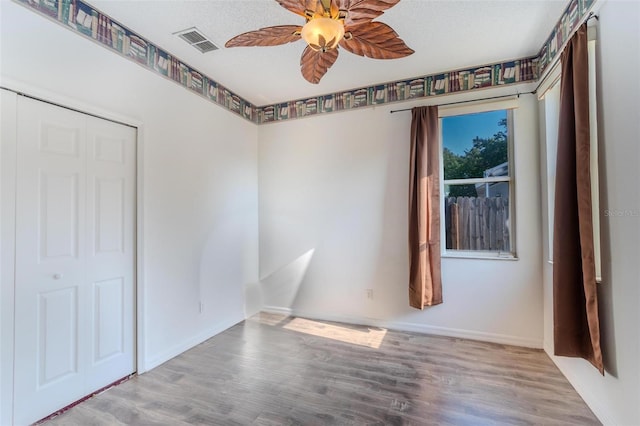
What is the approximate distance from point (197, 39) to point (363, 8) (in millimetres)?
1800

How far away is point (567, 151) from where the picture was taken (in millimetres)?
2018

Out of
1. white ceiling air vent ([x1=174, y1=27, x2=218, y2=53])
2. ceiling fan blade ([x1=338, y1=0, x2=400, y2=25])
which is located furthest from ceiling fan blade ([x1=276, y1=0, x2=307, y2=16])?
white ceiling air vent ([x1=174, y1=27, x2=218, y2=53])

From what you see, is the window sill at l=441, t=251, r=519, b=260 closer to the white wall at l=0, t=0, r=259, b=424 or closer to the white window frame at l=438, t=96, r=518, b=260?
the white window frame at l=438, t=96, r=518, b=260

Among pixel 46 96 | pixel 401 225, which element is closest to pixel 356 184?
pixel 401 225

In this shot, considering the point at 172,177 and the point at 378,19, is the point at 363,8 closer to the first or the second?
the point at 378,19

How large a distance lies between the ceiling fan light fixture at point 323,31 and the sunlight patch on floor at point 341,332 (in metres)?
2.74

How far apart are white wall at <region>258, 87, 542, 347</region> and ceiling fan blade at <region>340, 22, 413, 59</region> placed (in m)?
1.74

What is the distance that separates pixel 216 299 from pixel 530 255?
11.1ft

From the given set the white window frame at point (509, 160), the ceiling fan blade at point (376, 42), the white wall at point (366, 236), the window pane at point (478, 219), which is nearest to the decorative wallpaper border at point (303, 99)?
the white wall at point (366, 236)

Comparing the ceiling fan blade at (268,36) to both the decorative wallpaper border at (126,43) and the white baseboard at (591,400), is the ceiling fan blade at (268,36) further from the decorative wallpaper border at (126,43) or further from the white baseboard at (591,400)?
the white baseboard at (591,400)

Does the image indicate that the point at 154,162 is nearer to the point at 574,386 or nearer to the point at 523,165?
the point at 523,165

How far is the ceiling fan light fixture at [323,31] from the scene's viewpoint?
145 centimetres

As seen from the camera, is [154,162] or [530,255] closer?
[154,162]

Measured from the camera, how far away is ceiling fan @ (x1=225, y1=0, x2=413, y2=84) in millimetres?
1451
